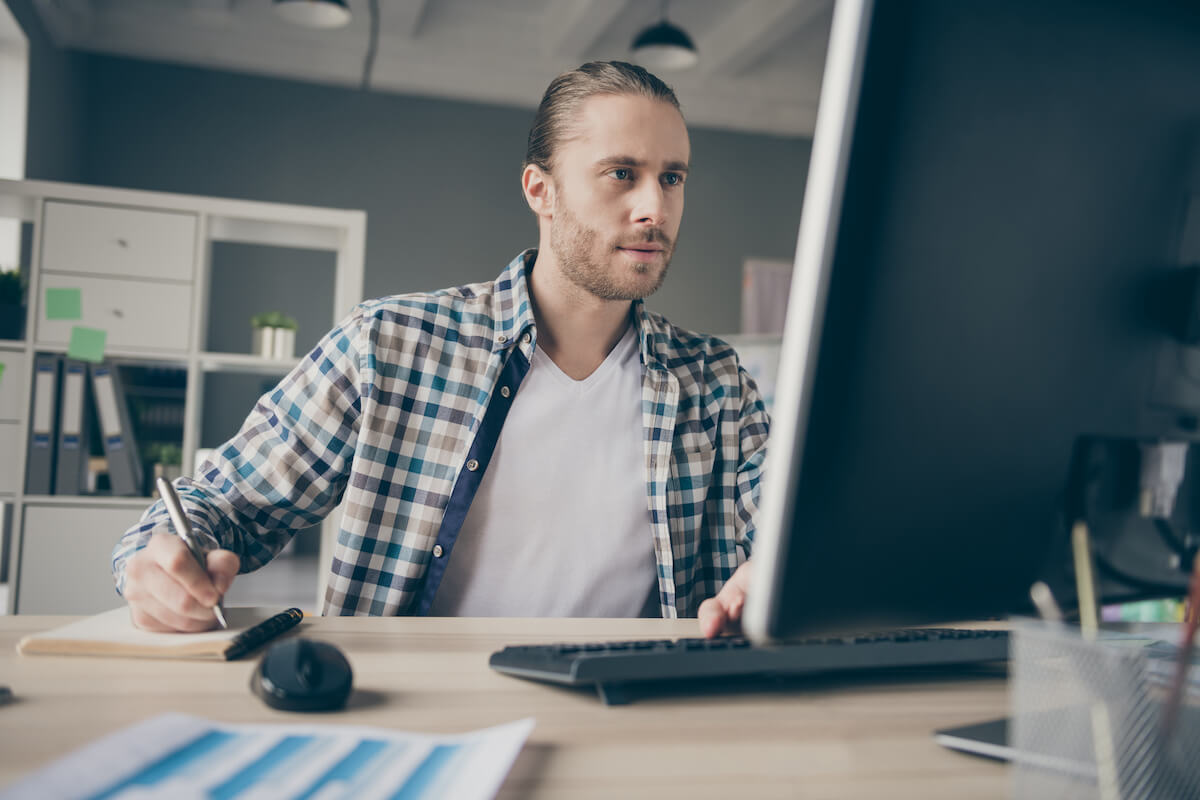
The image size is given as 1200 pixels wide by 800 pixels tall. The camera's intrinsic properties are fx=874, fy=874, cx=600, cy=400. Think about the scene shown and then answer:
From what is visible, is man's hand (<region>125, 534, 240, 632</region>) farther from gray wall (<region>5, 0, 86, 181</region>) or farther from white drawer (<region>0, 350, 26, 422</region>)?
gray wall (<region>5, 0, 86, 181</region>)

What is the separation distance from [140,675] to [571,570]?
71cm

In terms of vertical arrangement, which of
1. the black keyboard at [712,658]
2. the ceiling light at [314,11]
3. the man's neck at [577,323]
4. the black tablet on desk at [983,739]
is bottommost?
the black keyboard at [712,658]

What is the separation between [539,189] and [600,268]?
294mm

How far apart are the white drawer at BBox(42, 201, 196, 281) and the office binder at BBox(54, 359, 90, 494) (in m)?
0.33

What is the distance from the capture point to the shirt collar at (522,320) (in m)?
1.30

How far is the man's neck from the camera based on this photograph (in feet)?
4.69

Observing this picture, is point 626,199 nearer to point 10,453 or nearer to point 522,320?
point 522,320

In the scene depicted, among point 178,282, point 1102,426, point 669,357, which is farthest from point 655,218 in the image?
point 178,282

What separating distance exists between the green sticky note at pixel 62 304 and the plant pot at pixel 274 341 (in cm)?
53

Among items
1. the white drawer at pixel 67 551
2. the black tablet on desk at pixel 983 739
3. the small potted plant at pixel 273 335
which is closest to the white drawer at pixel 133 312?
the small potted plant at pixel 273 335

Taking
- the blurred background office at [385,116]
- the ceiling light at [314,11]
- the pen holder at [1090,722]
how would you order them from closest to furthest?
the pen holder at [1090,722] → the ceiling light at [314,11] → the blurred background office at [385,116]

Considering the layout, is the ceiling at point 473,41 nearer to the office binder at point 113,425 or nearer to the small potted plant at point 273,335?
the small potted plant at point 273,335

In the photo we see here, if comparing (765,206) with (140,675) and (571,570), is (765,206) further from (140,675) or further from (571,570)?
(140,675)

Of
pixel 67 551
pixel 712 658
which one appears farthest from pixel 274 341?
pixel 712 658
